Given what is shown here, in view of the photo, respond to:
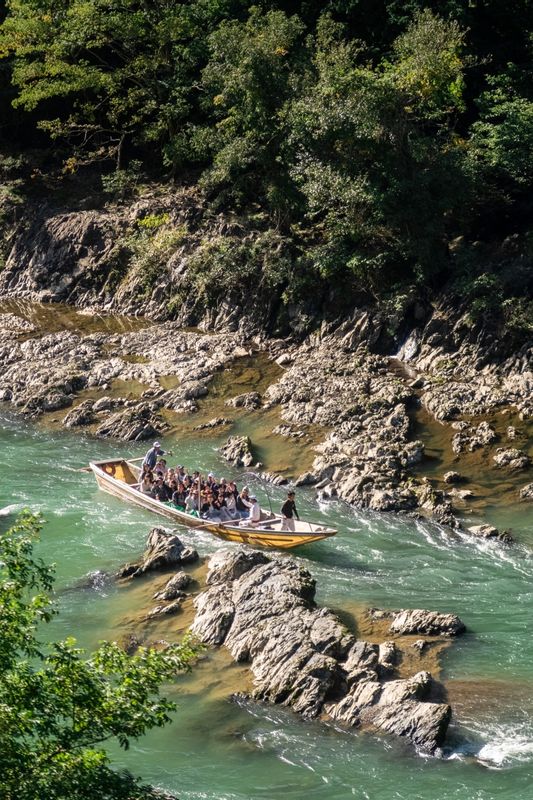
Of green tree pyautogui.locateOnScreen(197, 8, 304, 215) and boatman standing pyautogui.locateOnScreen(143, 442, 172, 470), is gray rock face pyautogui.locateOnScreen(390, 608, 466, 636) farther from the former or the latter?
green tree pyautogui.locateOnScreen(197, 8, 304, 215)

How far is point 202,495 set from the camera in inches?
1127

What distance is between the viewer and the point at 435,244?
3819 centimetres

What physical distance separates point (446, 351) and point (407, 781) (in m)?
21.7

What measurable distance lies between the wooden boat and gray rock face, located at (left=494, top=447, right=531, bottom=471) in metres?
6.73

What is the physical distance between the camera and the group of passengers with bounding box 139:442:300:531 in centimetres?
2755

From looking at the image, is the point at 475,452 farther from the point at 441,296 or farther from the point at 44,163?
the point at 44,163

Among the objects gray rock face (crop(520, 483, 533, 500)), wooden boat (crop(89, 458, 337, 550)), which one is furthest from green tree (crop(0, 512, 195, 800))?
gray rock face (crop(520, 483, 533, 500))

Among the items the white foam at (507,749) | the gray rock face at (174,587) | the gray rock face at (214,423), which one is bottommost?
the white foam at (507,749)

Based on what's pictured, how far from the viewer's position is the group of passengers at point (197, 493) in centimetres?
2828

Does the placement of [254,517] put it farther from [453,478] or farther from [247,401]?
[247,401]

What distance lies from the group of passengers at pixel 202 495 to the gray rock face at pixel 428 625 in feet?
18.1

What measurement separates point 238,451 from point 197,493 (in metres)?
4.02

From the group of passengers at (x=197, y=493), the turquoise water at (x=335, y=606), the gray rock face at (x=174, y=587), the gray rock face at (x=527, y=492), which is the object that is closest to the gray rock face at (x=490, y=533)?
the turquoise water at (x=335, y=606)

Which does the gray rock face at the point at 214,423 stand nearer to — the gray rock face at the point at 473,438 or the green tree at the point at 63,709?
the gray rock face at the point at 473,438
